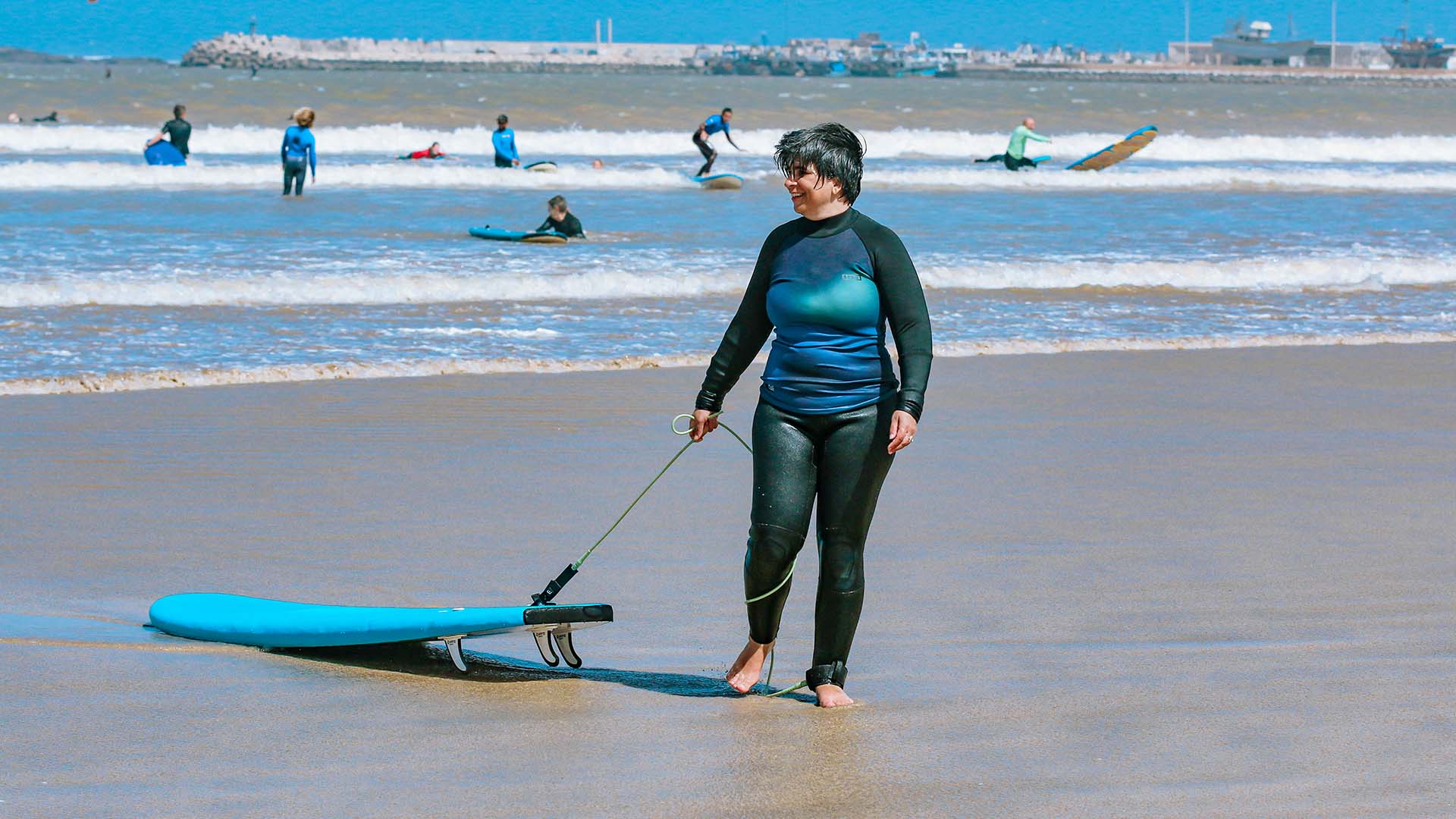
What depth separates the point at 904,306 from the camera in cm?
385

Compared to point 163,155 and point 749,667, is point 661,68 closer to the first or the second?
point 163,155

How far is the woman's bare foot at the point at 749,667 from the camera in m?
4.13

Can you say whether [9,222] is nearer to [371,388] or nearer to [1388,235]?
[371,388]

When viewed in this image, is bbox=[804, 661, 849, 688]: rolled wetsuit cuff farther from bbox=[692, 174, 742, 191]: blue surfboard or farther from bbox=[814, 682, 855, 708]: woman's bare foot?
bbox=[692, 174, 742, 191]: blue surfboard

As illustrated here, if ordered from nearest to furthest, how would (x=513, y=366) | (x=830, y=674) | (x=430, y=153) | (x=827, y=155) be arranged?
1. (x=827, y=155)
2. (x=830, y=674)
3. (x=513, y=366)
4. (x=430, y=153)

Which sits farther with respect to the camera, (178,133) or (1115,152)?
(1115,152)

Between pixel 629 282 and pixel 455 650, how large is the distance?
441 inches

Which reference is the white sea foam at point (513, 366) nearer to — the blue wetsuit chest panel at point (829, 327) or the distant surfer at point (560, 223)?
the blue wetsuit chest panel at point (829, 327)

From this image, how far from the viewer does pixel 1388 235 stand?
2125 centimetres

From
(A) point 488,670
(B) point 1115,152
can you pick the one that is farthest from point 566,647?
(B) point 1115,152

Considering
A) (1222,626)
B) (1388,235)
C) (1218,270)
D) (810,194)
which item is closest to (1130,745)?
(1222,626)

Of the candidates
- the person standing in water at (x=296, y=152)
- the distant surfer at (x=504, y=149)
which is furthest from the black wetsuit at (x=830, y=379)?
the distant surfer at (x=504, y=149)

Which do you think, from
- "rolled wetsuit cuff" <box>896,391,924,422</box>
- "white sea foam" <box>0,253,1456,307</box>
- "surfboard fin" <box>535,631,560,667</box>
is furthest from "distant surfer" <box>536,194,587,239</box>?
"rolled wetsuit cuff" <box>896,391,924,422</box>

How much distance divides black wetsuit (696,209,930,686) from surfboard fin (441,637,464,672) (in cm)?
82
